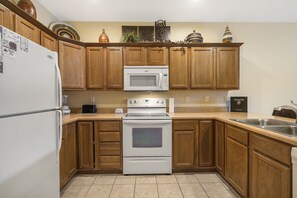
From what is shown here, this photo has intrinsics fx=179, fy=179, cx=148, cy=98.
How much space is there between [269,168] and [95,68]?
269cm

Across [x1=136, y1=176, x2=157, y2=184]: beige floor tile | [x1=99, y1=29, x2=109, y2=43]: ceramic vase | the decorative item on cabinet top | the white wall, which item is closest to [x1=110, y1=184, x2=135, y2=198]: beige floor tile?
[x1=136, y1=176, x2=157, y2=184]: beige floor tile

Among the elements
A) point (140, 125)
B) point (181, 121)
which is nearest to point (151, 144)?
point (140, 125)

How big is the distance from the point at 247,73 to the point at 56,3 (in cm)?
348

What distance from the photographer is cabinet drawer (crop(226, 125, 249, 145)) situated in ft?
6.14

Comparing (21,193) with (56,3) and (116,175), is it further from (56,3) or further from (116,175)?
(56,3)

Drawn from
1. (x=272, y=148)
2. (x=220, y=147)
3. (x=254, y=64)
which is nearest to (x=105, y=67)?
(x=220, y=147)

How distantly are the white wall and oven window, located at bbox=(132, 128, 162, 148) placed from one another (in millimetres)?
1012

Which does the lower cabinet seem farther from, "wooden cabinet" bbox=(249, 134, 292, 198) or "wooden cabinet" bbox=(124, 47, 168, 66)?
"wooden cabinet" bbox=(124, 47, 168, 66)

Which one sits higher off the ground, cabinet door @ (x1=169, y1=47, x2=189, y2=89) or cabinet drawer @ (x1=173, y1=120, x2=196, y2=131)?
cabinet door @ (x1=169, y1=47, x2=189, y2=89)

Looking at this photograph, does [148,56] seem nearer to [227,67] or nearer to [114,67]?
[114,67]

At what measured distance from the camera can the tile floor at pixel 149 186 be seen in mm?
2180

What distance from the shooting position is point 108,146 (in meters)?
2.71

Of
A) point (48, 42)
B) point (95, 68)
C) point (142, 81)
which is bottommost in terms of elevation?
point (142, 81)

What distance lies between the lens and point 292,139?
4.13 ft
